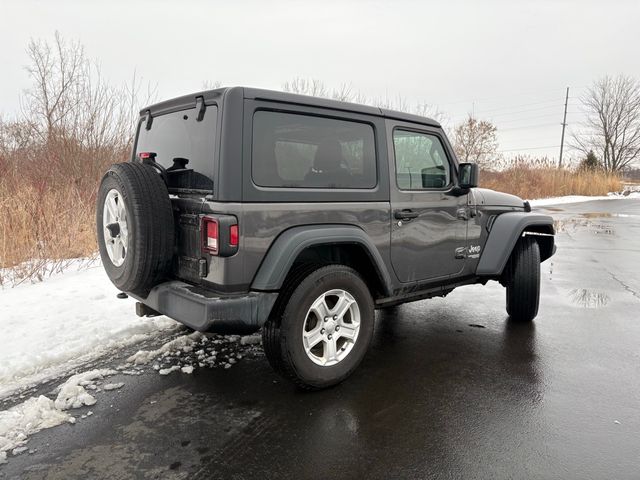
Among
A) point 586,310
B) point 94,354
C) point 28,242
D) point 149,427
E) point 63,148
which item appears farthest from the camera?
point 63,148

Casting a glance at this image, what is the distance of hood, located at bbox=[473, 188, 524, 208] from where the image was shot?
14.2 ft

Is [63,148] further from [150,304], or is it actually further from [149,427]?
[149,427]

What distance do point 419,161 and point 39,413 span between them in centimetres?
329

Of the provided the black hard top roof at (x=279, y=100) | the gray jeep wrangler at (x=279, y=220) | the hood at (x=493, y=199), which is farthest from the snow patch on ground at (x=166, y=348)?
the hood at (x=493, y=199)

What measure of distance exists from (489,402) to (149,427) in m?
2.17

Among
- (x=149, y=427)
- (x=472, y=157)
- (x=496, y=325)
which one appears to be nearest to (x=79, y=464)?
(x=149, y=427)

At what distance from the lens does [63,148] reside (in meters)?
9.05

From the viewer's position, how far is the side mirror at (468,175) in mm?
3971

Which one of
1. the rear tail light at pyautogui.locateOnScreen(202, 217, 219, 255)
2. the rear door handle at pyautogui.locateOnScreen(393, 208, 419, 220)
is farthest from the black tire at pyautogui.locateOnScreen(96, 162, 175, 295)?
the rear door handle at pyautogui.locateOnScreen(393, 208, 419, 220)

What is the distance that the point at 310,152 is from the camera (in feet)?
10.1

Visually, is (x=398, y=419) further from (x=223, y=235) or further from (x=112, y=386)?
(x=112, y=386)

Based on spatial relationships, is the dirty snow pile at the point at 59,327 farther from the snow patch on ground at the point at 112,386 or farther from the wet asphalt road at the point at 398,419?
the wet asphalt road at the point at 398,419

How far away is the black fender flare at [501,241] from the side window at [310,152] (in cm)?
166

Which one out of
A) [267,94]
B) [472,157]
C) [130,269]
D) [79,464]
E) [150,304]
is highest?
[472,157]
